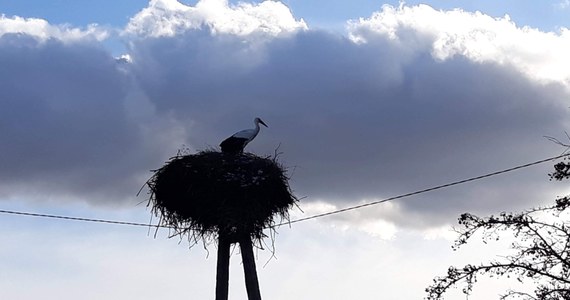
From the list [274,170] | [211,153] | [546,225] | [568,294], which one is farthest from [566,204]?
[211,153]

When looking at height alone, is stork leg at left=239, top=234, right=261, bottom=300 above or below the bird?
below

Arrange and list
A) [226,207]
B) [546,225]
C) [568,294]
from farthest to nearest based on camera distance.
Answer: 1. [226,207]
2. [546,225]
3. [568,294]

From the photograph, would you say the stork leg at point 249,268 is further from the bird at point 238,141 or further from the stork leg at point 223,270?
the bird at point 238,141

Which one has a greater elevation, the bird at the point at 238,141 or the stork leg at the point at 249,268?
the bird at the point at 238,141

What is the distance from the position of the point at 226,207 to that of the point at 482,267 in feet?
12.1

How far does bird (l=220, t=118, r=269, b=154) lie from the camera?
12793 millimetres

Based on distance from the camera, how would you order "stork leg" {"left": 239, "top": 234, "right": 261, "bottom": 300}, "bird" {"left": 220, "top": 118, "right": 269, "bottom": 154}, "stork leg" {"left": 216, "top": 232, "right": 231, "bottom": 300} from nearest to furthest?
1. "stork leg" {"left": 239, "top": 234, "right": 261, "bottom": 300}
2. "stork leg" {"left": 216, "top": 232, "right": 231, "bottom": 300}
3. "bird" {"left": 220, "top": 118, "right": 269, "bottom": 154}

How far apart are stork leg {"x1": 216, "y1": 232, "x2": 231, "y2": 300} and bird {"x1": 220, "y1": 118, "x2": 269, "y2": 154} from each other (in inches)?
53.6

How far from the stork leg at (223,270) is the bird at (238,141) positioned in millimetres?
1361

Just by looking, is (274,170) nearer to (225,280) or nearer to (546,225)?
(225,280)

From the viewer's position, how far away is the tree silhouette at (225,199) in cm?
1170

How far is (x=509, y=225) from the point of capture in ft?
31.1

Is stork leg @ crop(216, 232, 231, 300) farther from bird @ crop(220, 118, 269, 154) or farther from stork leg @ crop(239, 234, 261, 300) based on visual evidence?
bird @ crop(220, 118, 269, 154)

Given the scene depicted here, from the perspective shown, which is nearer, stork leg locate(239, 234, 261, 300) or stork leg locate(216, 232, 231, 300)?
stork leg locate(239, 234, 261, 300)
